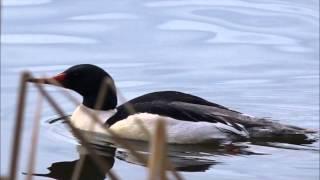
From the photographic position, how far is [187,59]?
10.6 meters

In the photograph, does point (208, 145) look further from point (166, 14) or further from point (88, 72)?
point (166, 14)

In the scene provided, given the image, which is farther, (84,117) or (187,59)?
(187,59)

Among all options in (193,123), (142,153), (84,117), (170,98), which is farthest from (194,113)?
(84,117)

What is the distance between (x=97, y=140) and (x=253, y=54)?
2.92 m

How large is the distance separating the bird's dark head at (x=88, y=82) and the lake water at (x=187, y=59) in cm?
30

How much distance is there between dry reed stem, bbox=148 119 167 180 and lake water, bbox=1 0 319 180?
12.1ft

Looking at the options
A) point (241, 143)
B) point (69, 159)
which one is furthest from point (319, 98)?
point (69, 159)

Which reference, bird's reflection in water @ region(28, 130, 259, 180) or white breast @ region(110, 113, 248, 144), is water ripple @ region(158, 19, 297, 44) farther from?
bird's reflection in water @ region(28, 130, 259, 180)

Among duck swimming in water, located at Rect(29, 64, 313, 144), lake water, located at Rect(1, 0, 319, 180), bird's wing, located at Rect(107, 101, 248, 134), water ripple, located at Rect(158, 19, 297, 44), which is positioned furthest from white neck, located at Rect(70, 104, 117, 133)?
water ripple, located at Rect(158, 19, 297, 44)

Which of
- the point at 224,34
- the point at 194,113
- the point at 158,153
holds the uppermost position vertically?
the point at 158,153

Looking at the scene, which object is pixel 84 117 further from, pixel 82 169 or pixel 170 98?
pixel 82 169

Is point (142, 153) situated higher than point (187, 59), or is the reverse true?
point (187, 59)

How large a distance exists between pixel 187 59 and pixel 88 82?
187 cm

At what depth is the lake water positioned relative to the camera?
790 centimetres
